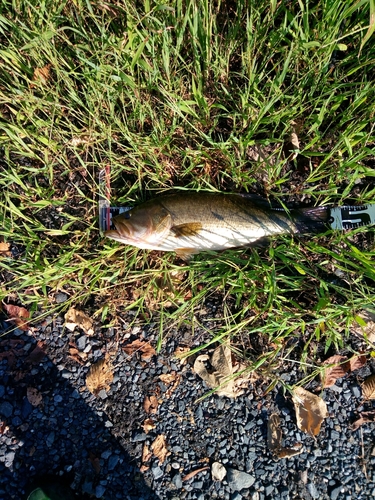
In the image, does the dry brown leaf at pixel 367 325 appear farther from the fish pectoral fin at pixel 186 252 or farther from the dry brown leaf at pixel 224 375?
the fish pectoral fin at pixel 186 252

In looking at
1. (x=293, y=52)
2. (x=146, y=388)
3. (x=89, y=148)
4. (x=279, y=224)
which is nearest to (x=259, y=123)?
(x=293, y=52)

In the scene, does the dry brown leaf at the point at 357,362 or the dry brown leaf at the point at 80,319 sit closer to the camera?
the dry brown leaf at the point at 357,362

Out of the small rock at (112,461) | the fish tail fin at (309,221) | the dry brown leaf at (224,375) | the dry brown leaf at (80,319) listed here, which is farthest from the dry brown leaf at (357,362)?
the dry brown leaf at (80,319)

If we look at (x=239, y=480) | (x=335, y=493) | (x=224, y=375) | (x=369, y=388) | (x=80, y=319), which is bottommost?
(x=335, y=493)

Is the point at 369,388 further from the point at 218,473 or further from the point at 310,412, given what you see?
the point at 218,473

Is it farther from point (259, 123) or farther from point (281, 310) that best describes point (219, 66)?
point (281, 310)

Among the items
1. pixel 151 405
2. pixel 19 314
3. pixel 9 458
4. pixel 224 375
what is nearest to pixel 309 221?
pixel 224 375
